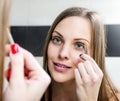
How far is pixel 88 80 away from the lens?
819 mm

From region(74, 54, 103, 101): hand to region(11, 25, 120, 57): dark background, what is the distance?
0.40 meters

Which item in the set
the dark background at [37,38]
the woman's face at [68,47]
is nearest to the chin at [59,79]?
the woman's face at [68,47]

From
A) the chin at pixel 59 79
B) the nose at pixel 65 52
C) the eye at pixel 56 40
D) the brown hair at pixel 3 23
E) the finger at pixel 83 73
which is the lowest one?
the chin at pixel 59 79

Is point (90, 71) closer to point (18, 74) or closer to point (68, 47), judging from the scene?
point (68, 47)

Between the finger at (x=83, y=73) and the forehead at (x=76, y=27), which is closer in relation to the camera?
the finger at (x=83, y=73)

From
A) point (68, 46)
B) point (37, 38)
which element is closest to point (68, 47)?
point (68, 46)

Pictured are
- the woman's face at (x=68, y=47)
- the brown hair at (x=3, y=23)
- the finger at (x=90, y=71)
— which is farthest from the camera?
the woman's face at (x=68, y=47)

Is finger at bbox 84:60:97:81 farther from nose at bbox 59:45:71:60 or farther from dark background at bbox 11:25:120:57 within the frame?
Answer: dark background at bbox 11:25:120:57

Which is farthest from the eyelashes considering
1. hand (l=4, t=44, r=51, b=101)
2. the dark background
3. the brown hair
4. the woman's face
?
the brown hair

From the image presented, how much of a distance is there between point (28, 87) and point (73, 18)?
0.45 metres

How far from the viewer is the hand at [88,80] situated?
819 mm

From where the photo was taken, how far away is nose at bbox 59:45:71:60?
36.0 inches

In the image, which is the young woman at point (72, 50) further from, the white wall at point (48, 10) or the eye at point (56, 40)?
the white wall at point (48, 10)

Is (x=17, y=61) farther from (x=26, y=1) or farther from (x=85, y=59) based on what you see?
(x=26, y=1)
